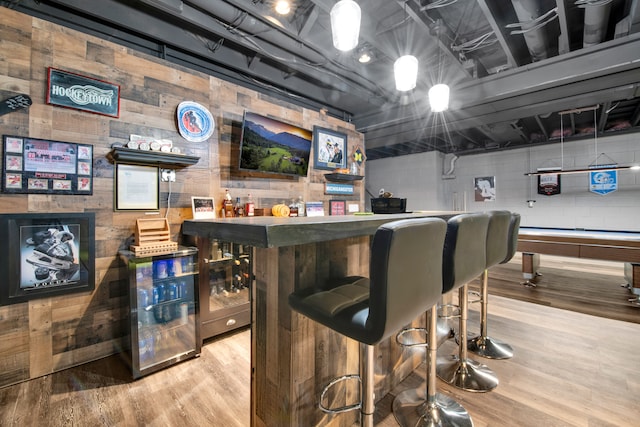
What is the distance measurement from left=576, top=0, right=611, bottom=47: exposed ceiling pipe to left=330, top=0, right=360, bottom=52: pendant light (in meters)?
2.19

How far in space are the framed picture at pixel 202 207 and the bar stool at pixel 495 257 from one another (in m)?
2.44

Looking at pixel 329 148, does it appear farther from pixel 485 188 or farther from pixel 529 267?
pixel 485 188

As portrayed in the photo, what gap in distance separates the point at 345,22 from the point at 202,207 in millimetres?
2034

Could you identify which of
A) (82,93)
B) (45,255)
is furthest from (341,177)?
(45,255)

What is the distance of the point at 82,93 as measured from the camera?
217cm

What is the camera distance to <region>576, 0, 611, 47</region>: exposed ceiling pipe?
2.34 meters

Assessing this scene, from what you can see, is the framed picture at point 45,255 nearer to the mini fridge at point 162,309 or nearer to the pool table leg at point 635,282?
the mini fridge at point 162,309

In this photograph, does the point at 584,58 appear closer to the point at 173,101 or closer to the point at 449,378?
the point at 449,378

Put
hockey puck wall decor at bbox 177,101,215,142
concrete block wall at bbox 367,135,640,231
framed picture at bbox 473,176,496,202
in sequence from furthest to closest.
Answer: framed picture at bbox 473,176,496,202
concrete block wall at bbox 367,135,640,231
hockey puck wall decor at bbox 177,101,215,142

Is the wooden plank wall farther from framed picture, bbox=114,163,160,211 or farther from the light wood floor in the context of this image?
the light wood floor

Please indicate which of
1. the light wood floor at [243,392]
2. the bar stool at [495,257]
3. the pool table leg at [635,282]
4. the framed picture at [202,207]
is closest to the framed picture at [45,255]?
the light wood floor at [243,392]

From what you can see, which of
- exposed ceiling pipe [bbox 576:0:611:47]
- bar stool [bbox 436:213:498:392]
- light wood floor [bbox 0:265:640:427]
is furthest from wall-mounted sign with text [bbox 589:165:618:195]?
bar stool [bbox 436:213:498:392]

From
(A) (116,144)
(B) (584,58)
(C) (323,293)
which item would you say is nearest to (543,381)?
(C) (323,293)

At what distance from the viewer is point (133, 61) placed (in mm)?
2398
